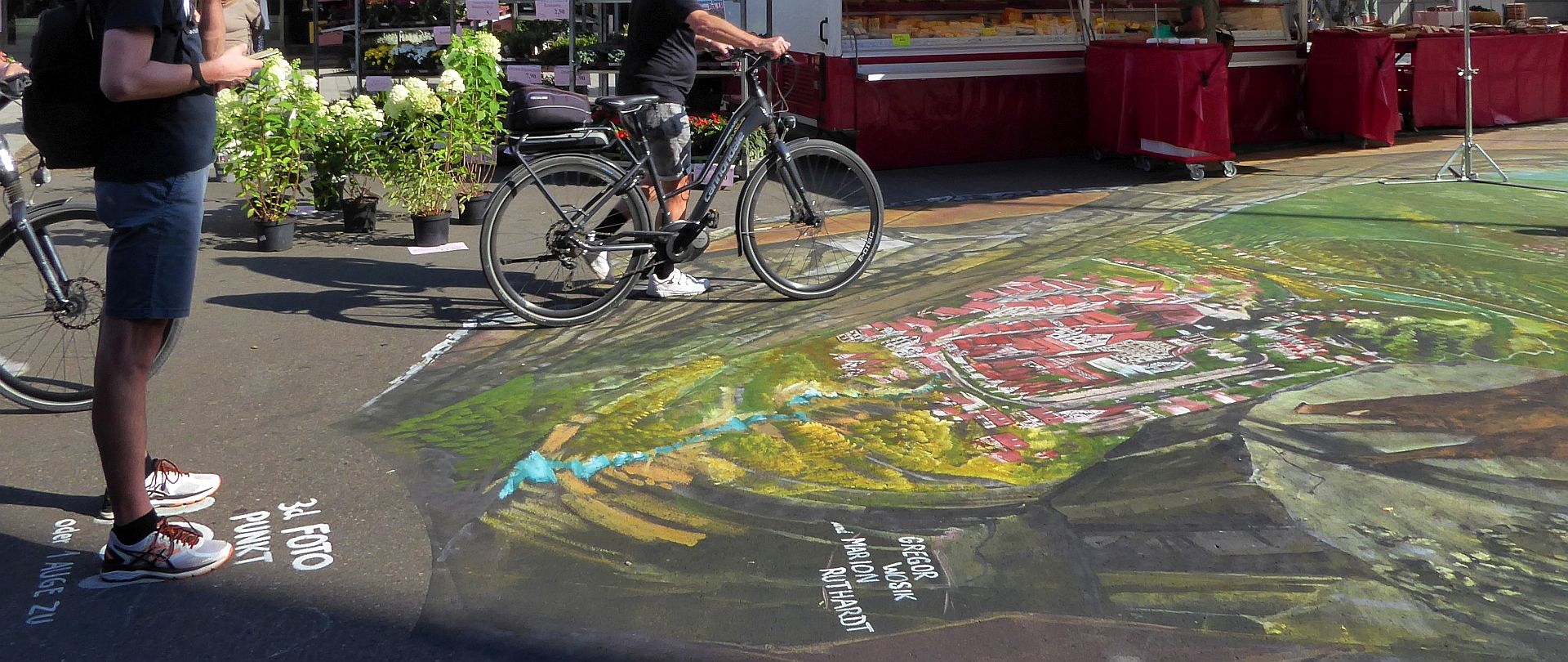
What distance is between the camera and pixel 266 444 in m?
4.68

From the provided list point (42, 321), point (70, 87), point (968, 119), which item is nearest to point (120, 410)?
point (70, 87)

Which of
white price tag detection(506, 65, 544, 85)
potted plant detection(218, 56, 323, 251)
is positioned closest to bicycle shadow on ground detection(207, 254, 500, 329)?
potted plant detection(218, 56, 323, 251)

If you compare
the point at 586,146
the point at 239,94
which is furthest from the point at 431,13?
the point at 586,146

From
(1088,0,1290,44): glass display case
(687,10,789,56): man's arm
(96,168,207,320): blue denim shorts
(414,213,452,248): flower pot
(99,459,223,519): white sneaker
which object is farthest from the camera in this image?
(1088,0,1290,44): glass display case

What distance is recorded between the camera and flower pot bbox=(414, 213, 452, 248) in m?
8.12

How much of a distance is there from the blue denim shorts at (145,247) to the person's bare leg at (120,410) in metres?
0.06

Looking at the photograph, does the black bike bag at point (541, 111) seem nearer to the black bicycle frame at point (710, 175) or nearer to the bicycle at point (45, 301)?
the black bicycle frame at point (710, 175)

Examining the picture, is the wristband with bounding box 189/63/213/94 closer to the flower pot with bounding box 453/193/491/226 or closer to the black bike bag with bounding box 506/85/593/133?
the black bike bag with bounding box 506/85/593/133

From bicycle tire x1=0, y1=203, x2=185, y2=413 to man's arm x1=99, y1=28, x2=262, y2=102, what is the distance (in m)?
1.38

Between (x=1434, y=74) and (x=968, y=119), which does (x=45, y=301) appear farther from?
(x=1434, y=74)

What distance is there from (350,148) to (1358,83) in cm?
866

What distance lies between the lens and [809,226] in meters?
6.67

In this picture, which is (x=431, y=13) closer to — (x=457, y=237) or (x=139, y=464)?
(x=457, y=237)

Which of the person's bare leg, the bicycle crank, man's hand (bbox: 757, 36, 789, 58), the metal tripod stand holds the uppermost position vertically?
man's hand (bbox: 757, 36, 789, 58)
